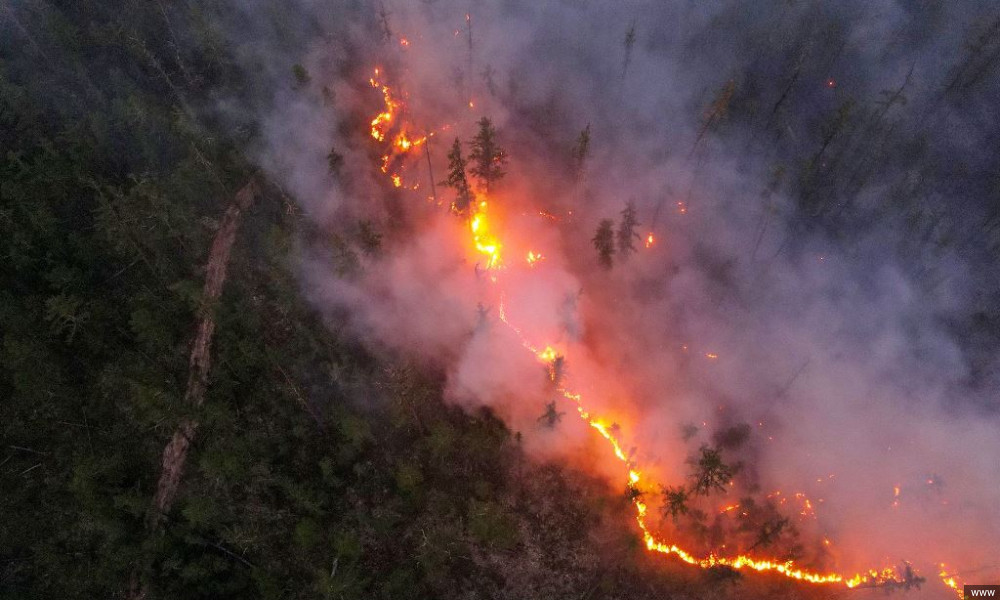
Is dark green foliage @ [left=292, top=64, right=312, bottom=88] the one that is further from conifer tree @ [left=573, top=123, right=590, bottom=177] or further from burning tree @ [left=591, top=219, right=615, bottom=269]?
burning tree @ [left=591, top=219, right=615, bottom=269]

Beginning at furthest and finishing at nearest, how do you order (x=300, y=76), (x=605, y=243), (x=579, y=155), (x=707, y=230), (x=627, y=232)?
(x=707, y=230) < (x=579, y=155) < (x=605, y=243) < (x=300, y=76) < (x=627, y=232)

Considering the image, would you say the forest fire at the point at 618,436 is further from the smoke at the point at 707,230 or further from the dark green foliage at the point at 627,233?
the dark green foliage at the point at 627,233

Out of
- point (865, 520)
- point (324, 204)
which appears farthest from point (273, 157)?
point (865, 520)

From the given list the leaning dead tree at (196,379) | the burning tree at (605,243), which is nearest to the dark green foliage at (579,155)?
the burning tree at (605,243)

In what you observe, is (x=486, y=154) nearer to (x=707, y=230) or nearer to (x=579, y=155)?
(x=579, y=155)

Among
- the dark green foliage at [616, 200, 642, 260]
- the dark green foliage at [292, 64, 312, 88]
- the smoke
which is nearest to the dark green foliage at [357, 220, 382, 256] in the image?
the smoke

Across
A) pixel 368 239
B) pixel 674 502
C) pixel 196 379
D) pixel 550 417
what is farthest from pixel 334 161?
pixel 674 502
